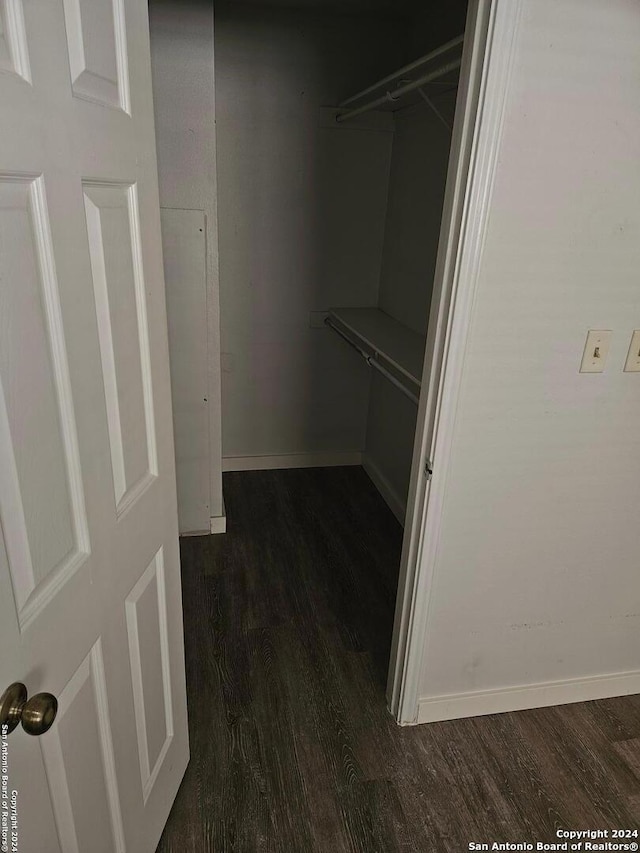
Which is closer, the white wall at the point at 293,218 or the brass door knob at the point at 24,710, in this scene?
the brass door knob at the point at 24,710

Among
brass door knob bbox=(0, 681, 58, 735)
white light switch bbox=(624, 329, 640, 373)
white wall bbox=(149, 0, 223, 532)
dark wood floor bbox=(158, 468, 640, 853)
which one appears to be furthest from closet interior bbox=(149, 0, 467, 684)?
brass door knob bbox=(0, 681, 58, 735)

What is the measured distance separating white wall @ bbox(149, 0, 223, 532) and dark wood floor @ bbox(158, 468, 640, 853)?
1079 millimetres

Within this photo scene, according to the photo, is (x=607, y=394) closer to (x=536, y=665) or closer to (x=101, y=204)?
(x=536, y=665)

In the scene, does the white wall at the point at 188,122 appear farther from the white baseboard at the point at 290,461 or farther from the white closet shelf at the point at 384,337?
the white baseboard at the point at 290,461

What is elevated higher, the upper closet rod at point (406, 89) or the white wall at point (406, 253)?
the upper closet rod at point (406, 89)

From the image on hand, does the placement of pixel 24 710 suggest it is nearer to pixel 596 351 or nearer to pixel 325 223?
pixel 596 351

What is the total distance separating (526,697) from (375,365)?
1.39 m

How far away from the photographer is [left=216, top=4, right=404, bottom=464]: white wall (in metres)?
2.78

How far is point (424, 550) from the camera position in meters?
1.65

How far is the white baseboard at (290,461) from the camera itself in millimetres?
3463

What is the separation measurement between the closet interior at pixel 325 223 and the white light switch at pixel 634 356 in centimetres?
86

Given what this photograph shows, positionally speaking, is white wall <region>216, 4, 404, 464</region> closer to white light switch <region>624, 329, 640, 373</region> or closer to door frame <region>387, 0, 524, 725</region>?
door frame <region>387, 0, 524, 725</region>

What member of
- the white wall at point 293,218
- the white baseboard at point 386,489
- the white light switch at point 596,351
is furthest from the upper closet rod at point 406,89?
the white baseboard at point 386,489

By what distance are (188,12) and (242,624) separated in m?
2.25
